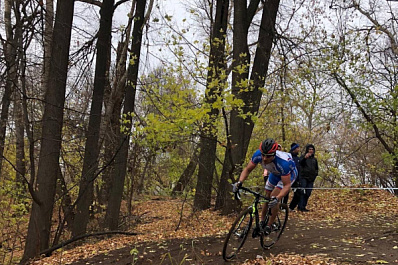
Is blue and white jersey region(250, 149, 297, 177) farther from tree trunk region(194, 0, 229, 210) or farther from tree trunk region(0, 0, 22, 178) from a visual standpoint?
tree trunk region(0, 0, 22, 178)

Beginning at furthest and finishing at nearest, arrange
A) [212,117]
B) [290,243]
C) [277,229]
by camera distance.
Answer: [212,117], [290,243], [277,229]

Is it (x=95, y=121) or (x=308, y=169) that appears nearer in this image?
(x=95, y=121)

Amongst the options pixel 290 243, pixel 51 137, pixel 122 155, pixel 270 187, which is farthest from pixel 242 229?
pixel 122 155

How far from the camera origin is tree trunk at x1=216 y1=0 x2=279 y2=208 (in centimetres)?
930

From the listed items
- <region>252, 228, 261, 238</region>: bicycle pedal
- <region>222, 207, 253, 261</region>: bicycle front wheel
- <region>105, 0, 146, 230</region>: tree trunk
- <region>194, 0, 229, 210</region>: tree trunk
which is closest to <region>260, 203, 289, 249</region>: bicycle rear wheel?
<region>252, 228, 261, 238</region>: bicycle pedal

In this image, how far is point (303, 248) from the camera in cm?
580

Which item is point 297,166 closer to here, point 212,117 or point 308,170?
point 308,170

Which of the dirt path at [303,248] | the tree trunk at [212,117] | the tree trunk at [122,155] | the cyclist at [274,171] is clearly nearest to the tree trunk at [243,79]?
the tree trunk at [212,117]

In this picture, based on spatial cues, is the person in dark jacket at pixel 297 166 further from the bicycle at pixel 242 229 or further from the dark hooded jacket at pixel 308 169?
the bicycle at pixel 242 229

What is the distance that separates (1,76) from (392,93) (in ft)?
34.7

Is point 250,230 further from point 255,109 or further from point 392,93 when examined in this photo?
point 392,93

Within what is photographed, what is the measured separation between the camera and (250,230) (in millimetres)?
5461

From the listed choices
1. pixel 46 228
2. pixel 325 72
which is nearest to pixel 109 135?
pixel 46 228

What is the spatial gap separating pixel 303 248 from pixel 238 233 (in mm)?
1306
